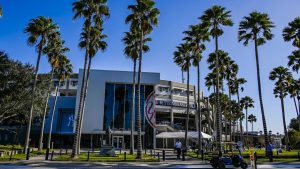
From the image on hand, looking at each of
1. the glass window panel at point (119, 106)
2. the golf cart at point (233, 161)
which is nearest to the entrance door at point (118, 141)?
the glass window panel at point (119, 106)

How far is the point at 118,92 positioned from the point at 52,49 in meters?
19.0

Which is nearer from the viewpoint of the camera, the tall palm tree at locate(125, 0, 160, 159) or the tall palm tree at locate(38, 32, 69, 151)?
the tall palm tree at locate(125, 0, 160, 159)

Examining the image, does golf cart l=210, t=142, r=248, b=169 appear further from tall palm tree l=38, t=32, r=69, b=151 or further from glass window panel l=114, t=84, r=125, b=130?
glass window panel l=114, t=84, r=125, b=130

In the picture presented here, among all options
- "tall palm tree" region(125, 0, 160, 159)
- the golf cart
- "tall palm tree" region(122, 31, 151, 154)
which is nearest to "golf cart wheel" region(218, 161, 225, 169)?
the golf cart

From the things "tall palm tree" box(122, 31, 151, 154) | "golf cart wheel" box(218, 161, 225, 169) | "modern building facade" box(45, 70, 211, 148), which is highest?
"tall palm tree" box(122, 31, 151, 154)

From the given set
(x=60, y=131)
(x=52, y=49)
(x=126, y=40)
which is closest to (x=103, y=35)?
(x=126, y=40)

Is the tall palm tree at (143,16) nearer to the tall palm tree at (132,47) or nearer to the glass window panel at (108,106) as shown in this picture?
the tall palm tree at (132,47)

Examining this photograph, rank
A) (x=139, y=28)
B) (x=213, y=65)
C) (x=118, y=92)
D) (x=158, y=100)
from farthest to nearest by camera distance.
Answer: (x=158, y=100), (x=118, y=92), (x=213, y=65), (x=139, y=28)

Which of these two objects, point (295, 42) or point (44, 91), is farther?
point (44, 91)

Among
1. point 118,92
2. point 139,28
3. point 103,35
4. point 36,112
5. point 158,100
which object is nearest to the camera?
point 139,28

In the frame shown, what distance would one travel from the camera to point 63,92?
68.2m

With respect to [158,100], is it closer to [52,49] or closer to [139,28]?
[52,49]

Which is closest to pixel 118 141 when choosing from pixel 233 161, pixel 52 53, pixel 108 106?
pixel 108 106

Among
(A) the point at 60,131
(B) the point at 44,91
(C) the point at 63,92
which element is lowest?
(A) the point at 60,131
